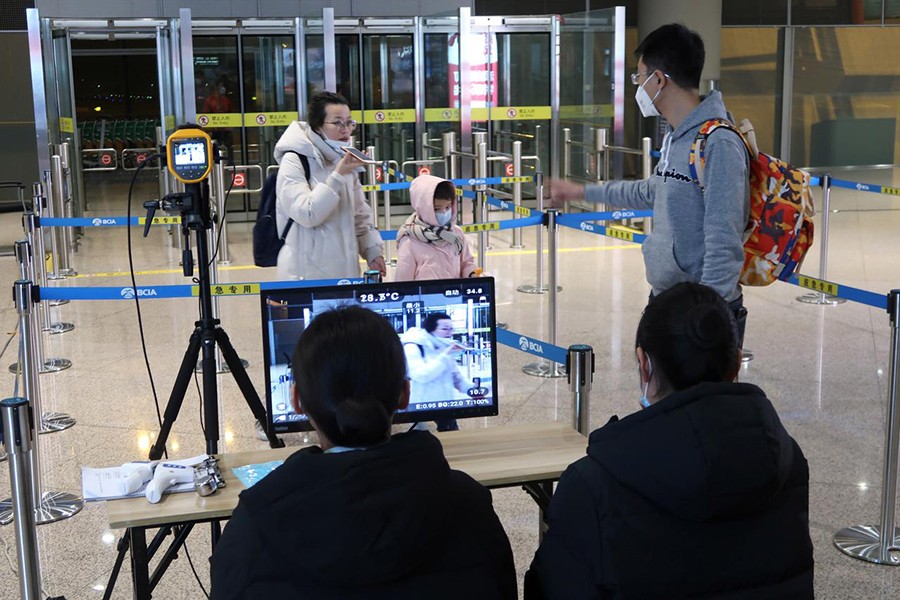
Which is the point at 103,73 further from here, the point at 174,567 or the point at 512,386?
the point at 174,567

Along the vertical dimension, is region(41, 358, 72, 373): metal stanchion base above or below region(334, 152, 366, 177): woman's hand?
below

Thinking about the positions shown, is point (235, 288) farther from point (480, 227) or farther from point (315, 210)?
point (480, 227)

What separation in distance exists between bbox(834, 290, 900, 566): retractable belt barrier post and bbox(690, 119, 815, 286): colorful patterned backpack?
24.7 inches

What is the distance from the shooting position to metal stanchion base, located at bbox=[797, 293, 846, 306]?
8.66m

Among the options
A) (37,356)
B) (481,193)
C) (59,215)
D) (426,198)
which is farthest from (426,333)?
(59,215)

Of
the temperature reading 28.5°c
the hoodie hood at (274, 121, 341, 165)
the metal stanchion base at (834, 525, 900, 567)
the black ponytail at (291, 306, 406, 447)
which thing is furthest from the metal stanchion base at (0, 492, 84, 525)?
the metal stanchion base at (834, 525, 900, 567)

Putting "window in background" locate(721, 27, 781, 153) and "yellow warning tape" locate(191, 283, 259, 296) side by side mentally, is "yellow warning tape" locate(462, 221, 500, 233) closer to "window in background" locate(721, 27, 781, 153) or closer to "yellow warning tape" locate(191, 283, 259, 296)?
"yellow warning tape" locate(191, 283, 259, 296)

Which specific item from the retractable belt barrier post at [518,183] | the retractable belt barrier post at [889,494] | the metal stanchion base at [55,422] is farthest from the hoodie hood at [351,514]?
the retractable belt barrier post at [518,183]

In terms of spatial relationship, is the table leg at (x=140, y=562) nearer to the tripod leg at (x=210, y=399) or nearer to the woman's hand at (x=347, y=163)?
the tripod leg at (x=210, y=399)

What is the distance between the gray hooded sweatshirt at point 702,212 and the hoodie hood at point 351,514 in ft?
6.23

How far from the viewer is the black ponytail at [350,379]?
1.96m

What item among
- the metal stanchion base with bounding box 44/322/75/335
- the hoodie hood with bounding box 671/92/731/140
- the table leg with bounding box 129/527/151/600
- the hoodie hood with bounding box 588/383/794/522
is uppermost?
the hoodie hood with bounding box 671/92/731/140

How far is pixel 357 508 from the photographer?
1.84m

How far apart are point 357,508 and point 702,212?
2.18 m
